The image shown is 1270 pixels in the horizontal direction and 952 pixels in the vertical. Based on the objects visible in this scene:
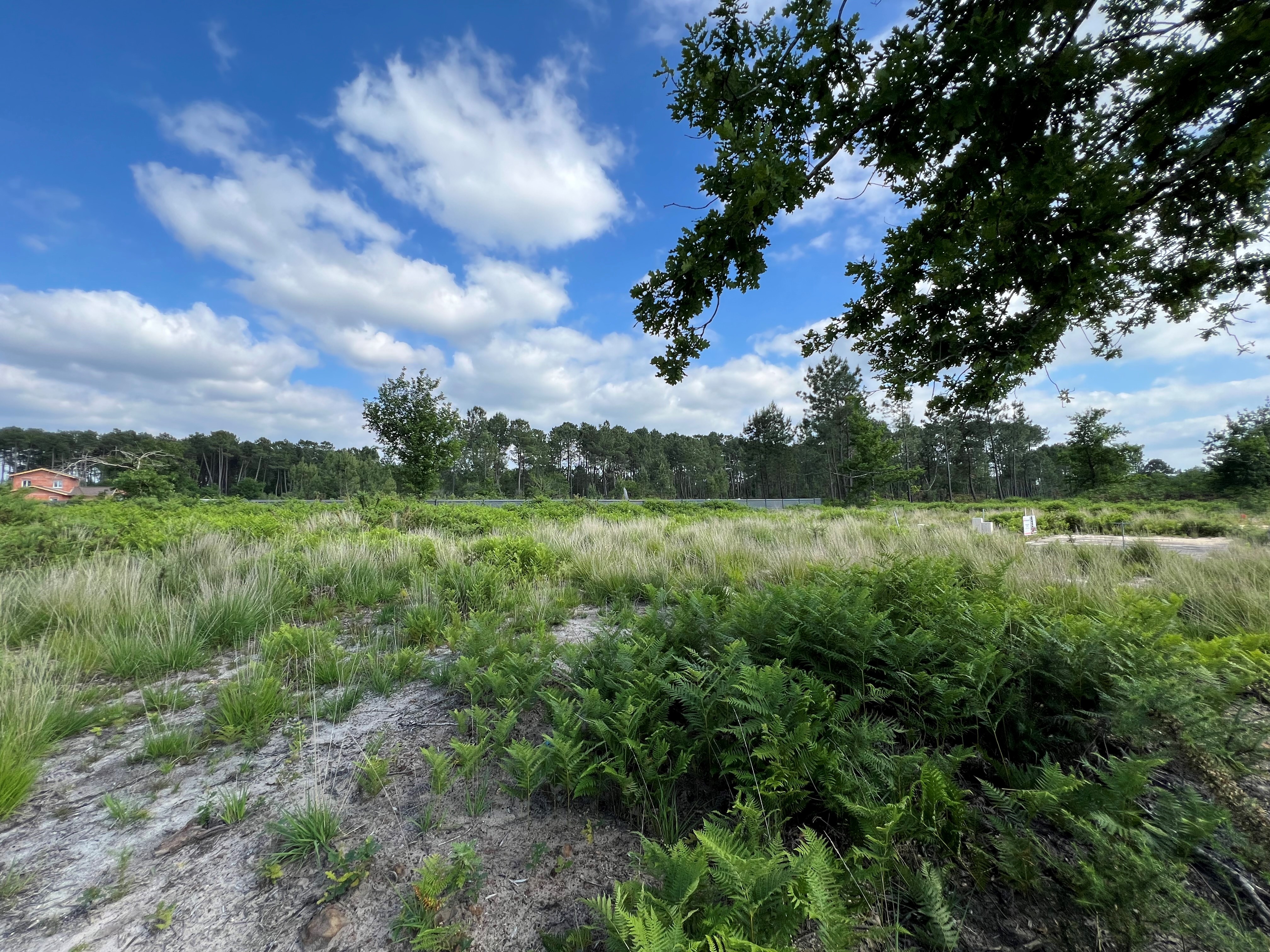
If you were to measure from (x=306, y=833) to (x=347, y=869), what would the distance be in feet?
0.93

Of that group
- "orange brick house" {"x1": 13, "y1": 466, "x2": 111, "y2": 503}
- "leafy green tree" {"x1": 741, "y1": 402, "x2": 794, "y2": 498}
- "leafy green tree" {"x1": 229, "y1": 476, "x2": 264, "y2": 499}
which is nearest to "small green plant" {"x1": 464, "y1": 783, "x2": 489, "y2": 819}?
"orange brick house" {"x1": 13, "y1": 466, "x2": 111, "y2": 503}

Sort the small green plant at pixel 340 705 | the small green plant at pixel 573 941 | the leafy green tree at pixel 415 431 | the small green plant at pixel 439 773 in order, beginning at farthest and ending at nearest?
the leafy green tree at pixel 415 431 < the small green plant at pixel 340 705 < the small green plant at pixel 439 773 < the small green plant at pixel 573 941

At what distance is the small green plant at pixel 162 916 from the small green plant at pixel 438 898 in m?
0.82

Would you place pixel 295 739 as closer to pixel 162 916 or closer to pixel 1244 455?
pixel 162 916

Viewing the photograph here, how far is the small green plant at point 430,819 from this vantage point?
78.7 inches

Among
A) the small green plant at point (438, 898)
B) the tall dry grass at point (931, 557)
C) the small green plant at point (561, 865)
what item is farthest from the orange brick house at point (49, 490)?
the small green plant at point (561, 865)

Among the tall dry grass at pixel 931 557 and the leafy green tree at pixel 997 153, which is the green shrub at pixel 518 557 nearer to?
the tall dry grass at pixel 931 557

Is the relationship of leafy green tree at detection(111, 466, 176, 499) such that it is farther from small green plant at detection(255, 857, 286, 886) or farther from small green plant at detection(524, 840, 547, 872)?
small green plant at detection(524, 840, 547, 872)

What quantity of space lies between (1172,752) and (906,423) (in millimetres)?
46379

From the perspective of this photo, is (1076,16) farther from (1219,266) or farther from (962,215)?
(1219,266)

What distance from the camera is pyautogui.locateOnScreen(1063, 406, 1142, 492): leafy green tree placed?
85.0 ft

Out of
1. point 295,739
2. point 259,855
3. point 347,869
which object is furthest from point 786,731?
point 295,739

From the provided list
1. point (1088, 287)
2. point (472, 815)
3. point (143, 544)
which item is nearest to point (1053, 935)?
point (472, 815)

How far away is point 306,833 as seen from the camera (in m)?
1.92
